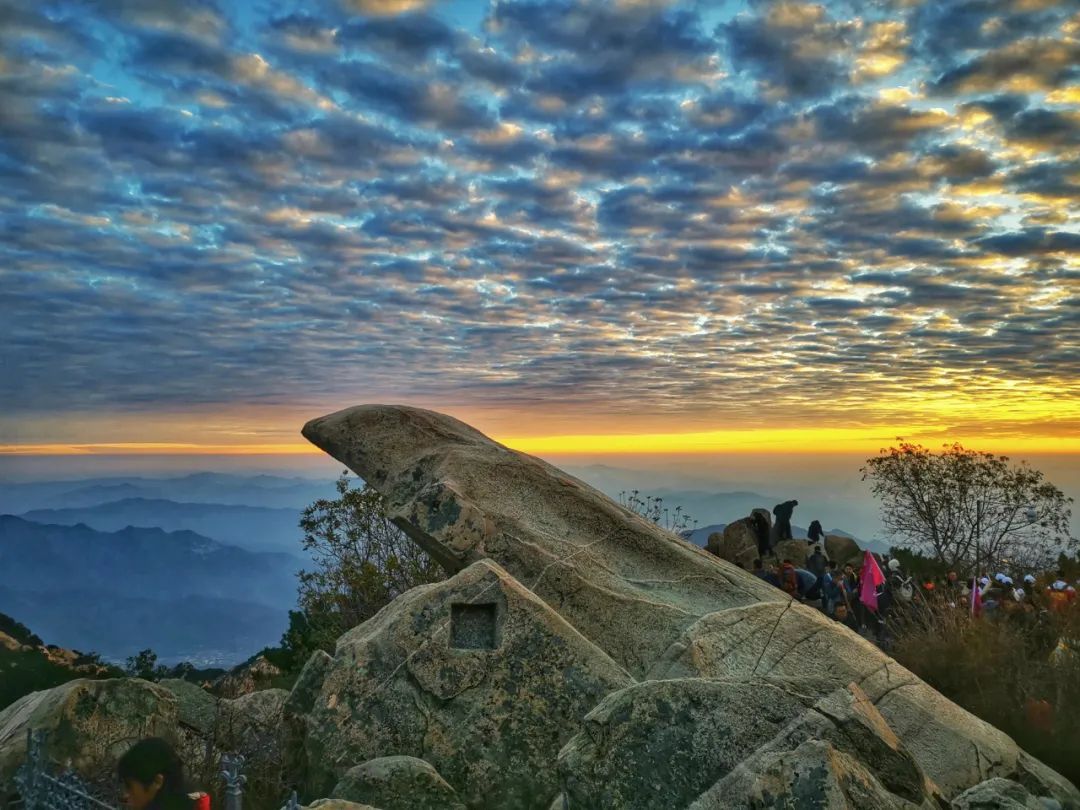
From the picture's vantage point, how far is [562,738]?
29.9ft

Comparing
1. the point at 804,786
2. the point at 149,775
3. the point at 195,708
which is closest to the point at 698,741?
the point at 804,786

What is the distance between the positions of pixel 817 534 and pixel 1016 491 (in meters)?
7.21

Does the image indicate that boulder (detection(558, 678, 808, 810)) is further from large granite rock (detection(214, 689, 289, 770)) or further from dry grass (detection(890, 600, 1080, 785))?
dry grass (detection(890, 600, 1080, 785))

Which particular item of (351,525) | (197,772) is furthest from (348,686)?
(351,525)

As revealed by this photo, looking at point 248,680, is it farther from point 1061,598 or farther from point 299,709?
point 1061,598

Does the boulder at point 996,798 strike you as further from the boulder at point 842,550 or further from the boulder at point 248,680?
the boulder at point 842,550

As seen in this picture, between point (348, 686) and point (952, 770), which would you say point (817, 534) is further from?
point (348, 686)

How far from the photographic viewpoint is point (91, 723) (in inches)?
430

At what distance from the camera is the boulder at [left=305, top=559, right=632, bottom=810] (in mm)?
9062

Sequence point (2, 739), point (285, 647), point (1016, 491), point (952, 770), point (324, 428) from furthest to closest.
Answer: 1. point (1016, 491)
2. point (285, 647)
3. point (324, 428)
4. point (2, 739)
5. point (952, 770)

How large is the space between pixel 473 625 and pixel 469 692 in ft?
2.52

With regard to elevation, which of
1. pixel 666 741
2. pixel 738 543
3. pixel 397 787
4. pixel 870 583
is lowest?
Result: pixel 738 543

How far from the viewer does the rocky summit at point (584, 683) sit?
5441 mm

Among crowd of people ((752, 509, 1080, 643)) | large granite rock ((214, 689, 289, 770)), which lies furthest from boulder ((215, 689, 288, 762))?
crowd of people ((752, 509, 1080, 643))
